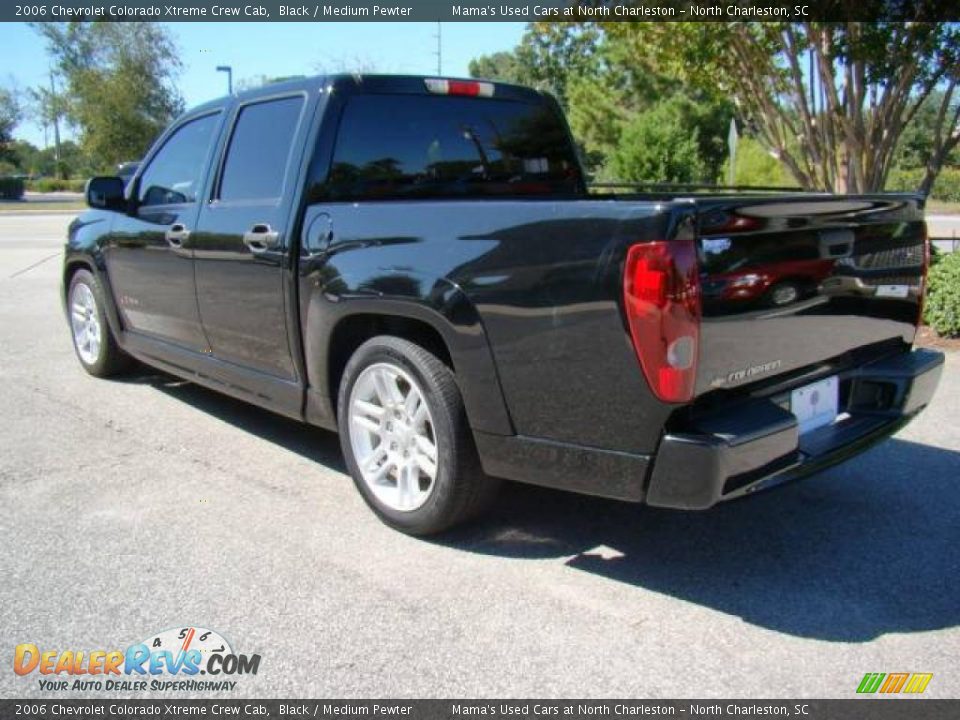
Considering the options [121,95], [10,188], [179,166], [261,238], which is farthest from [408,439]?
[10,188]

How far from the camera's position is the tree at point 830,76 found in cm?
823

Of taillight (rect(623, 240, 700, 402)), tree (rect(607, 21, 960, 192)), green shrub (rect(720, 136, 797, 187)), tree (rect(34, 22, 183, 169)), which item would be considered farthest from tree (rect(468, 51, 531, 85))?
taillight (rect(623, 240, 700, 402))

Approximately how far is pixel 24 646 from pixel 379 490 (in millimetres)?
1418

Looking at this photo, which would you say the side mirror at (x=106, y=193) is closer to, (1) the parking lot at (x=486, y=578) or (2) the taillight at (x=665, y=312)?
(1) the parking lot at (x=486, y=578)

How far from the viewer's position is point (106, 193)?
5.37 meters

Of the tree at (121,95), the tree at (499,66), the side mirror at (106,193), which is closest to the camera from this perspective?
the side mirror at (106,193)

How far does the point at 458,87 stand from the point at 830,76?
586 cm

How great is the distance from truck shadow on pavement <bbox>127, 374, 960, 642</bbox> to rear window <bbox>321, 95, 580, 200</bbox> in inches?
58.3

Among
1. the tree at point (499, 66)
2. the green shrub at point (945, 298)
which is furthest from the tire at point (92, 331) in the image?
the tree at point (499, 66)

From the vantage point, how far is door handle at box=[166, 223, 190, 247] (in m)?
4.66

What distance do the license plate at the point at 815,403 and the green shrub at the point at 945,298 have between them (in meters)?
4.55

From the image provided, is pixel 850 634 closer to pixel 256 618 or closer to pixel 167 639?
pixel 256 618

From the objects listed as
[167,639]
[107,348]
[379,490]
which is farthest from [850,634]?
[107,348]

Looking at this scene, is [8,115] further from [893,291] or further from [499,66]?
[893,291]
